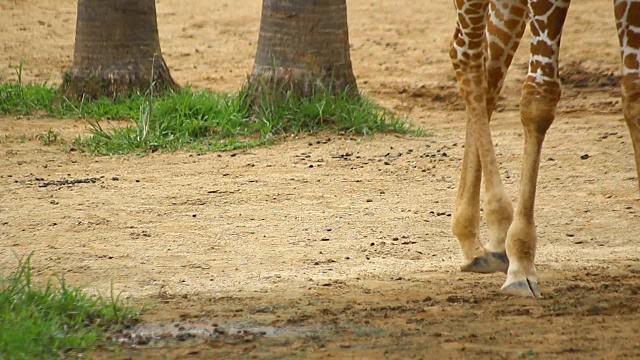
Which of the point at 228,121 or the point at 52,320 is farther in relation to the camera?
the point at 228,121

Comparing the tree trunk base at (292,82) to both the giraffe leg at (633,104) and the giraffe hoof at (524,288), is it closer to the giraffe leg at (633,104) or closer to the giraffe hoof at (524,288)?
the giraffe hoof at (524,288)

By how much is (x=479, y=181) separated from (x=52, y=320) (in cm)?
243

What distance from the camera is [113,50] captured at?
31.1ft

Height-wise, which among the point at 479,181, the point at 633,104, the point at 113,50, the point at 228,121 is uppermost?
the point at 633,104

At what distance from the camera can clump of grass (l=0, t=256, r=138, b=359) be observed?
3758 millimetres

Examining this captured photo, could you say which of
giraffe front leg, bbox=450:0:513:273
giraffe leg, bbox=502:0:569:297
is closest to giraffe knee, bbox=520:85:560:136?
giraffe leg, bbox=502:0:569:297

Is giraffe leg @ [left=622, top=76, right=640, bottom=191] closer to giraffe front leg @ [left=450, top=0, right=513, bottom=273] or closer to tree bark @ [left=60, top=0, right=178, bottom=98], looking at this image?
giraffe front leg @ [left=450, top=0, right=513, bottom=273]

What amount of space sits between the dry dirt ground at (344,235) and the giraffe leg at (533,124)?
0.45ft

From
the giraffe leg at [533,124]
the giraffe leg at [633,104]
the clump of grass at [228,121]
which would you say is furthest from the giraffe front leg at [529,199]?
the clump of grass at [228,121]

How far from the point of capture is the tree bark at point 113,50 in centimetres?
947

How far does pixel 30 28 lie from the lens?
1331 centimetres

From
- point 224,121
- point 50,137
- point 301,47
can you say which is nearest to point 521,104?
point 301,47

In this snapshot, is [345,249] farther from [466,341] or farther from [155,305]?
[466,341]

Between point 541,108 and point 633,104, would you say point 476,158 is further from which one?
point 633,104
